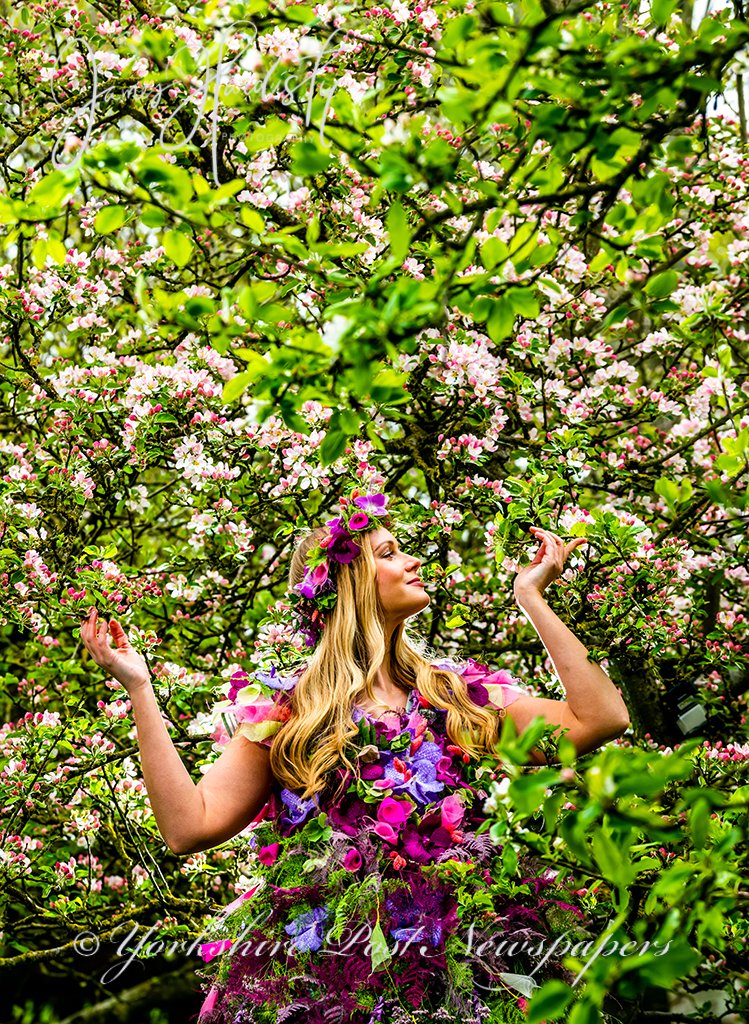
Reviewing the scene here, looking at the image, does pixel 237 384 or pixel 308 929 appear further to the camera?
pixel 308 929

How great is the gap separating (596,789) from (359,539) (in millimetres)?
1516

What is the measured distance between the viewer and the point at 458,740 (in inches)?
85.5

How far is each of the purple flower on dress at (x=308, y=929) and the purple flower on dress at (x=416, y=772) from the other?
0.94ft

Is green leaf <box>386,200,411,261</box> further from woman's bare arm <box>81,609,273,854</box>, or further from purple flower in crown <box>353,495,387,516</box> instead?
purple flower in crown <box>353,495,387,516</box>

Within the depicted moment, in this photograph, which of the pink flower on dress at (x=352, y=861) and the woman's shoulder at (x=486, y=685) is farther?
the woman's shoulder at (x=486, y=685)

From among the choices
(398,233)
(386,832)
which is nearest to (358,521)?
(386,832)

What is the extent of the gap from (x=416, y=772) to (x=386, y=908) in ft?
1.00

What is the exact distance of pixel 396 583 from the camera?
234 cm

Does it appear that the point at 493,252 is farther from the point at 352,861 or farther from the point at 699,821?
the point at 352,861

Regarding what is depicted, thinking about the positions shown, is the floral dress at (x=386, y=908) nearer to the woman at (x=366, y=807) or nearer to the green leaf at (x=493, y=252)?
the woman at (x=366, y=807)

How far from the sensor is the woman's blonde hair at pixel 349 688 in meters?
2.13

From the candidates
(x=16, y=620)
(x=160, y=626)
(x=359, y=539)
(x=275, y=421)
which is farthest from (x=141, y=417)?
(x=160, y=626)

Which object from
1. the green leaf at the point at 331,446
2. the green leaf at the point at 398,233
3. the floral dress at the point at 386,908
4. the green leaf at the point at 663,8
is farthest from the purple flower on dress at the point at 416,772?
the green leaf at the point at 663,8

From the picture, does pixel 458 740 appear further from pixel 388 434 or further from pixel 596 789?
pixel 388 434
